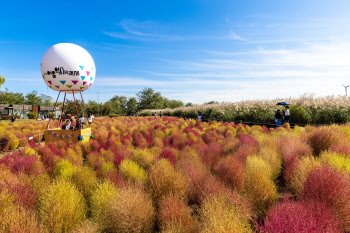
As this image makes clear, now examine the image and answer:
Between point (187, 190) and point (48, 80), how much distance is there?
877 cm

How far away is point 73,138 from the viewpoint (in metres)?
9.56

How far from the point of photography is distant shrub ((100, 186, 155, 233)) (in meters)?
2.56

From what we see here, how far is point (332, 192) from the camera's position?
2736 millimetres

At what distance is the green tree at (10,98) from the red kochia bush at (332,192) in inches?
3794

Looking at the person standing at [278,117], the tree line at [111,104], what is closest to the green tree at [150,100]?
the tree line at [111,104]

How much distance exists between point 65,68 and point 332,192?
32.6ft

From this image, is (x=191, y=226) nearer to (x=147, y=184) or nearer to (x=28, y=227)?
(x=147, y=184)

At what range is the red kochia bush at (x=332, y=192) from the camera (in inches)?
103

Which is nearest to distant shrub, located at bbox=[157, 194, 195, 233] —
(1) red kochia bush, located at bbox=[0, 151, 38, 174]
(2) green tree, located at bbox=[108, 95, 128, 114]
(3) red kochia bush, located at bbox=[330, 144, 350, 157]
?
(1) red kochia bush, located at bbox=[0, 151, 38, 174]

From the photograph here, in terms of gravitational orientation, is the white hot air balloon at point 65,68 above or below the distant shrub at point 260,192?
above

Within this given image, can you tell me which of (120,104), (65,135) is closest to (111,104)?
(120,104)

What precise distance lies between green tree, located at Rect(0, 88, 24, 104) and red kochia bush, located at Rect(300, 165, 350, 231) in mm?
96371

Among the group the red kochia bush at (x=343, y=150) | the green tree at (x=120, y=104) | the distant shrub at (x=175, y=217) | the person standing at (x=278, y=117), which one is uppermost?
the green tree at (x=120, y=104)

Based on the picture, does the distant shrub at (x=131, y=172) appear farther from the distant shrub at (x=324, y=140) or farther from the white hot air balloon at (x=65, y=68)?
the white hot air balloon at (x=65, y=68)
